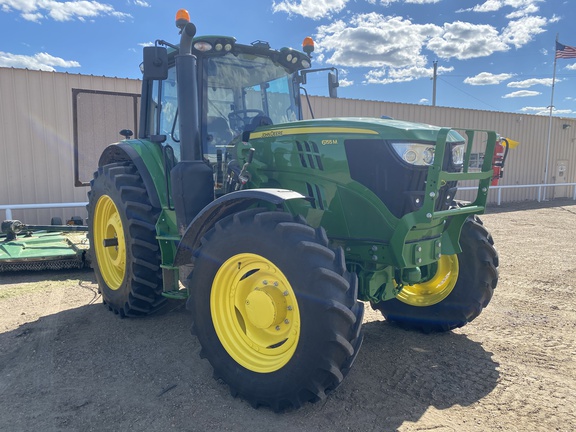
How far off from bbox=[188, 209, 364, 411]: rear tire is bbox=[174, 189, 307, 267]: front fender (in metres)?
0.12

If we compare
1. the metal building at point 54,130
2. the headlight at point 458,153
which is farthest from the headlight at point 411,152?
the metal building at point 54,130

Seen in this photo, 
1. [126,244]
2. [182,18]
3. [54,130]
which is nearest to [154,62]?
[182,18]

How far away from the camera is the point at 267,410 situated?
2.91m

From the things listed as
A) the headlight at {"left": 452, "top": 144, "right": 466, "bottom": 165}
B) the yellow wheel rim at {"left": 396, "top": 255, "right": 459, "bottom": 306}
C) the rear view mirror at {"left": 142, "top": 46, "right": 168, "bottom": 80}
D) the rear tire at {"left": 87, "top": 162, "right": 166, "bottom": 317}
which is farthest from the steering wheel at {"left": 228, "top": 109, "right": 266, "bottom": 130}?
the yellow wheel rim at {"left": 396, "top": 255, "right": 459, "bottom": 306}

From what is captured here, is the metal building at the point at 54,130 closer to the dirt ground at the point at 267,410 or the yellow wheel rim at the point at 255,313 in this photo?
the dirt ground at the point at 267,410

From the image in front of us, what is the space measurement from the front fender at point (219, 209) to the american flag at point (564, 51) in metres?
20.2

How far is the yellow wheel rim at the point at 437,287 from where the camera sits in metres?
4.13

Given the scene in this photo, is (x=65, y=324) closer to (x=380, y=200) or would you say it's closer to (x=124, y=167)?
(x=124, y=167)

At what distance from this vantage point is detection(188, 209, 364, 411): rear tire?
8.58 feet

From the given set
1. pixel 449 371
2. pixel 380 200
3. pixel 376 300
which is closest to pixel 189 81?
pixel 380 200

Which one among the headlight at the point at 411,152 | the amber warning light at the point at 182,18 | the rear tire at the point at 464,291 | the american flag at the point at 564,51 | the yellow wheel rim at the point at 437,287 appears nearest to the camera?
the headlight at the point at 411,152

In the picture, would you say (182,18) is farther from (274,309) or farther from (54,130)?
(54,130)

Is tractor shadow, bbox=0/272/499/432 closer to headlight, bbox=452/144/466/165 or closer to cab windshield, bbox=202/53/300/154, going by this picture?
headlight, bbox=452/144/466/165

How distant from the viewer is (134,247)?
422 centimetres
